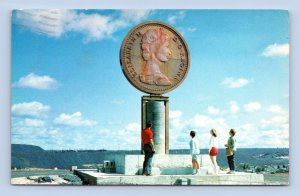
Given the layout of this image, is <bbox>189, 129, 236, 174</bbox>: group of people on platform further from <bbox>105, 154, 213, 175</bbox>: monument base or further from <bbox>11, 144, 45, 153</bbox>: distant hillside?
<bbox>11, 144, 45, 153</bbox>: distant hillside

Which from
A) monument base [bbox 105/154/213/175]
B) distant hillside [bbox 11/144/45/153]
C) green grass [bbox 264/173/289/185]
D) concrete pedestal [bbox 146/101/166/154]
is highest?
concrete pedestal [bbox 146/101/166/154]

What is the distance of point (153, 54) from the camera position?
11578mm

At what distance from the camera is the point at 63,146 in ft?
37.7

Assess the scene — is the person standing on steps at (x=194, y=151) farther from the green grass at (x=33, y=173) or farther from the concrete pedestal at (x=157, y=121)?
the green grass at (x=33, y=173)

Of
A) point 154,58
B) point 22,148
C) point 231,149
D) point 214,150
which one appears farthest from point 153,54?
point 22,148

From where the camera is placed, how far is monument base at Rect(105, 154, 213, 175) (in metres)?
11.5

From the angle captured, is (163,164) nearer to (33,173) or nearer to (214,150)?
(214,150)

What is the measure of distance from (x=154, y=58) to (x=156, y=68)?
0.43 feet

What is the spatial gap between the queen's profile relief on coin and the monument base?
961mm

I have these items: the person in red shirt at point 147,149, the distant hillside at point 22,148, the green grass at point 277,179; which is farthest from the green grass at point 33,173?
the green grass at point 277,179

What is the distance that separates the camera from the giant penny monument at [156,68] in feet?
37.9

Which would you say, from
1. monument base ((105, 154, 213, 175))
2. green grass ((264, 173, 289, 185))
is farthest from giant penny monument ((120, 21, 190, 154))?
green grass ((264, 173, 289, 185))

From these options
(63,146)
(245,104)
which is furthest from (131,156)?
(245,104)

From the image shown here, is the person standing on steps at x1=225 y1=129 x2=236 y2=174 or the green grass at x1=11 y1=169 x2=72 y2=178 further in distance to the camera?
the person standing on steps at x1=225 y1=129 x2=236 y2=174
